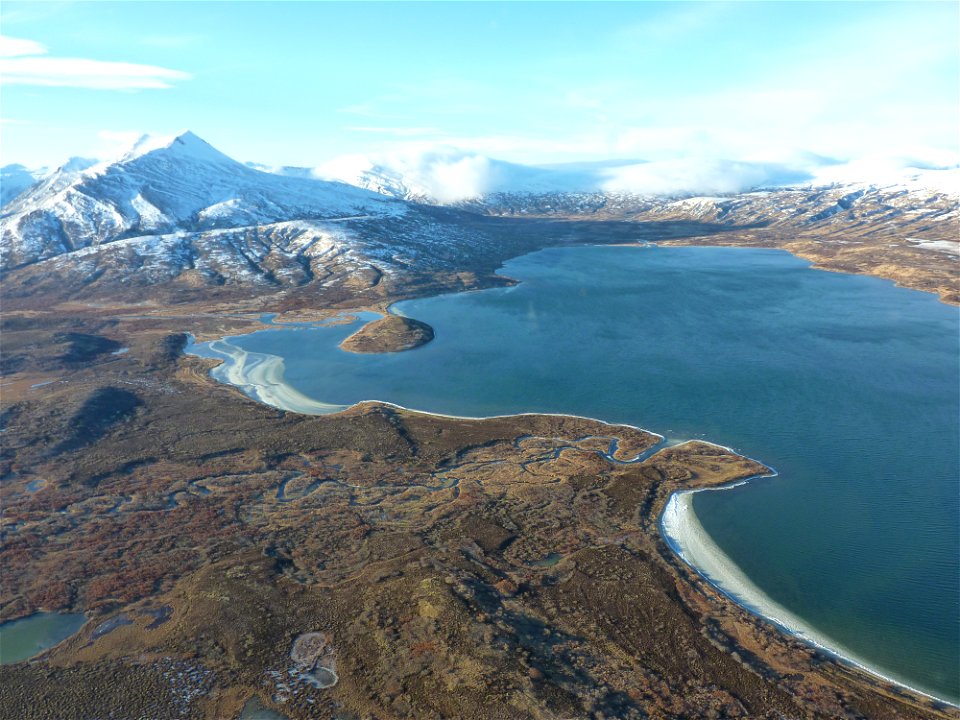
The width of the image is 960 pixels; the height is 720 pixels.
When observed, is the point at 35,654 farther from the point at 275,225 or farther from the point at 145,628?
the point at 275,225

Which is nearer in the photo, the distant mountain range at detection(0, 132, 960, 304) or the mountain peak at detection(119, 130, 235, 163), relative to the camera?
the distant mountain range at detection(0, 132, 960, 304)

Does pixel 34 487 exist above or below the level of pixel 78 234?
below

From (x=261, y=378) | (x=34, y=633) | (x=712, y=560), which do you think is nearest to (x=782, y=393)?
(x=712, y=560)

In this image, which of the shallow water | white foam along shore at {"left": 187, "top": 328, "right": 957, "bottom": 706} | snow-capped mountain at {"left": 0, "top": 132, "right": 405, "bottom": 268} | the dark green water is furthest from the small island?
snow-capped mountain at {"left": 0, "top": 132, "right": 405, "bottom": 268}

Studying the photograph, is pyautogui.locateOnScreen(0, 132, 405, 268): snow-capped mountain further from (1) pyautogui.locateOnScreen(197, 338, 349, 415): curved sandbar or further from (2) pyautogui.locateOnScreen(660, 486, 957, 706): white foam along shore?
(2) pyautogui.locateOnScreen(660, 486, 957, 706): white foam along shore

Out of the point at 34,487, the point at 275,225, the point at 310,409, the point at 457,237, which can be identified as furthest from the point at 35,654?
the point at 457,237

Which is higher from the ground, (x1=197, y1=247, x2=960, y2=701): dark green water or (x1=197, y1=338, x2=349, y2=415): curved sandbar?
(x1=197, y1=247, x2=960, y2=701): dark green water
